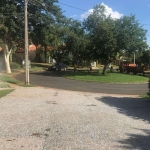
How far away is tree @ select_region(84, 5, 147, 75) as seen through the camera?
33.1 metres

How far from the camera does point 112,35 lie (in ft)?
108

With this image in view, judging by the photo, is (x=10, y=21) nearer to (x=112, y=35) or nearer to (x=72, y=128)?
(x=112, y=35)

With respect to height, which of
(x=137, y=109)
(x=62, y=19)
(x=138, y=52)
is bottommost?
(x=137, y=109)

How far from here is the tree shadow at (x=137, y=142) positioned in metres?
5.54

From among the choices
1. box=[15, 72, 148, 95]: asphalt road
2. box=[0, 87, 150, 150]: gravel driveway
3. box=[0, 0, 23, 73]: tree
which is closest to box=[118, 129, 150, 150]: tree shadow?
box=[0, 87, 150, 150]: gravel driveway

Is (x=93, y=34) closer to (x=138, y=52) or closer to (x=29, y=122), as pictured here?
(x=138, y=52)

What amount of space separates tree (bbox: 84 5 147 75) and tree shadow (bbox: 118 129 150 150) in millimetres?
26904

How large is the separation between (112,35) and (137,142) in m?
28.0

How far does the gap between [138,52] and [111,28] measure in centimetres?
541

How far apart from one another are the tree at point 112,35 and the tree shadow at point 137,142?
26.9 meters

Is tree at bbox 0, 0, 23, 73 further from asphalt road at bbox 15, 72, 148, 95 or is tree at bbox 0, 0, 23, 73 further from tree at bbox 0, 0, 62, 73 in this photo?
asphalt road at bbox 15, 72, 148, 95

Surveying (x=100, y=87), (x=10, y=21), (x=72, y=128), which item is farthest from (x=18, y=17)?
(x=72, y=128)


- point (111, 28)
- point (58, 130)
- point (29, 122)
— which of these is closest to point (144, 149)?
point (58, 130)

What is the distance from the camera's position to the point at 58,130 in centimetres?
664
